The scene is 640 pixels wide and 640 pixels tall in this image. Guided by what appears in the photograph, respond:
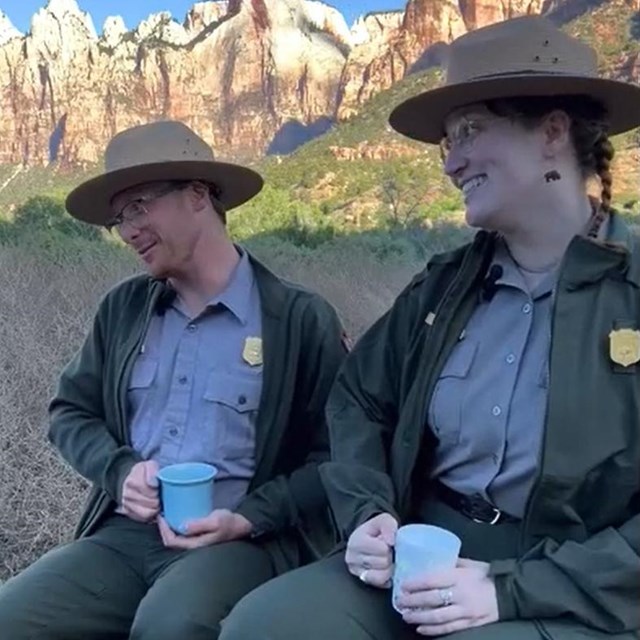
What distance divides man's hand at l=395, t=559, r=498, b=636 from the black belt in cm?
19

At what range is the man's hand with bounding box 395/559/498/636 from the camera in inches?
54.2

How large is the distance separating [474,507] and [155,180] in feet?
3.16

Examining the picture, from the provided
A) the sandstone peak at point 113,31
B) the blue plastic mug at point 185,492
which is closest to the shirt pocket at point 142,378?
the blue plastic mug at point 185,492

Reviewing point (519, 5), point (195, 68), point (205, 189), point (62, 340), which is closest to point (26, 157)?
point (195, 68)

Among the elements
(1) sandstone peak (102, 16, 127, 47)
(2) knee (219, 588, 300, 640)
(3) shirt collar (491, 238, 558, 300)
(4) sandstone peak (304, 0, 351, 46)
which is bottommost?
(2) knee (219, 588, 300, 640)

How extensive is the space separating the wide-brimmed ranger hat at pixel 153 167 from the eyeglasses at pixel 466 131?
58 cm

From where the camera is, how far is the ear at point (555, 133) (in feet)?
5.32

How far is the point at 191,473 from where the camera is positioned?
5.82 feet

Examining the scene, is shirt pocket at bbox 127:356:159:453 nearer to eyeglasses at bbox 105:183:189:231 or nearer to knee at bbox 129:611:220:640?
eyeglasses at bbox 105:183:189:231

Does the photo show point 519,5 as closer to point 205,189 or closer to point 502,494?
point 205,189

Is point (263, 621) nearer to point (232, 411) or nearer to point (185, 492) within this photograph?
point (185, 492)

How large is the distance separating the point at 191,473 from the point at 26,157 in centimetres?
947

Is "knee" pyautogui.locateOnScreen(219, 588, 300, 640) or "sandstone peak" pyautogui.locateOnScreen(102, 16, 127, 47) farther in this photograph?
"sandstone peak" pyautogui.locateOnScreen(102, 16, 127, 47)

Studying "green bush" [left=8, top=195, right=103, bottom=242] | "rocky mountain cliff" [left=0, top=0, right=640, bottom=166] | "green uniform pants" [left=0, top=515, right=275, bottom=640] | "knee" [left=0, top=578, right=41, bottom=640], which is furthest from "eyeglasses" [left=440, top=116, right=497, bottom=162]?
"green bush" [left=8, top=195, right=103, bottom=242]
